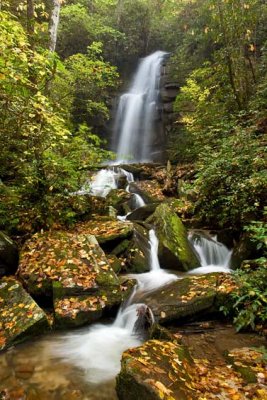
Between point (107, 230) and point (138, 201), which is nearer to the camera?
point (107, 230)

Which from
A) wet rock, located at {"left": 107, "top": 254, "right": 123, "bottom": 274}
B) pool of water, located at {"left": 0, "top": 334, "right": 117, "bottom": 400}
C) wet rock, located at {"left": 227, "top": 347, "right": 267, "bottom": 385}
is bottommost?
pool of water, located at {"left": 0, "top": 334, "right": 117, "bottom": 400}

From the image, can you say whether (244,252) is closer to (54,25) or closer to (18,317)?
(18,317)

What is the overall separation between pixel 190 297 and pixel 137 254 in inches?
86.9

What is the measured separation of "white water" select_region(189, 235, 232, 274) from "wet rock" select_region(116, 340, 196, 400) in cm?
374

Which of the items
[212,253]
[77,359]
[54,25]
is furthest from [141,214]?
[54,25]

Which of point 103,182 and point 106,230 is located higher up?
point 103,182

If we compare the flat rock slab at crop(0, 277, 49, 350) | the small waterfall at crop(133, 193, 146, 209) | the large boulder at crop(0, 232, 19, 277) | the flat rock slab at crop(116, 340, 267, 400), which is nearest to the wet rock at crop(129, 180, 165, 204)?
the small waterfall at crop(133, 193, 146, 209)

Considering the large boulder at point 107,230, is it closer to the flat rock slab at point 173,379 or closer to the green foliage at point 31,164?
the green foliage at point 31,164

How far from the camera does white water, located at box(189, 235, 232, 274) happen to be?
7348mm

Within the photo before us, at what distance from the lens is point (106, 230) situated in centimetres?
759

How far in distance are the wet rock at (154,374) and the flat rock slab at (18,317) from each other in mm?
1800

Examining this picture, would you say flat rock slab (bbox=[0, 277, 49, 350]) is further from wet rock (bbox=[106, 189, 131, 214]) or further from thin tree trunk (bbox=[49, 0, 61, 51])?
thin tree trunk (bbox=[49, 0, 61, 51])

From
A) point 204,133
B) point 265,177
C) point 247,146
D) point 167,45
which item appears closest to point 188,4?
point 167,45

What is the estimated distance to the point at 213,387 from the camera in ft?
10.9
